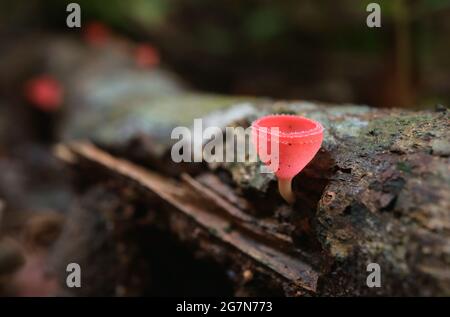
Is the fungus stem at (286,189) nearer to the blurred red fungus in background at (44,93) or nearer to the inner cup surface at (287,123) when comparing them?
the inner cup surface at (287,123)

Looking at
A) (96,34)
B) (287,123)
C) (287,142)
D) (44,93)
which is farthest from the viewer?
(96,34)

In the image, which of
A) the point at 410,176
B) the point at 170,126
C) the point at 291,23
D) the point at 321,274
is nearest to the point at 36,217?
the point at 170,126

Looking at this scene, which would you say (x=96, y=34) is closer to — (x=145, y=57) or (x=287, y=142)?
(x=145, y=57)

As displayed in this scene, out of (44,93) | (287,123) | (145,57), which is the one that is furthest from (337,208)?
(44,93)

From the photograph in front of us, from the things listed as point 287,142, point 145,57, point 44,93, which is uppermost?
point 145,57

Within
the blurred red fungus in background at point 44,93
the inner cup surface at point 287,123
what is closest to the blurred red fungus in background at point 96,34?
the blurred red fungus in background at point 44,93
